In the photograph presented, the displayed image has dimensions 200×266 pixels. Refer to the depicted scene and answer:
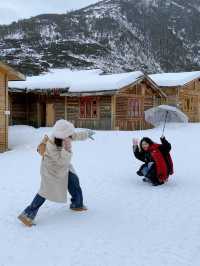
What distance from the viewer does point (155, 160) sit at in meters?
8.86

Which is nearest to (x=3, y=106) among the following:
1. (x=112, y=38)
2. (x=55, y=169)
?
(x=55, y=169)

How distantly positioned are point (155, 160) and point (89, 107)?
1806 cm

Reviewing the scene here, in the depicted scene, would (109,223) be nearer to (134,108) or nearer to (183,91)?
(134,108)

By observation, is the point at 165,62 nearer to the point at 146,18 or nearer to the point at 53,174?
the point at 146,18

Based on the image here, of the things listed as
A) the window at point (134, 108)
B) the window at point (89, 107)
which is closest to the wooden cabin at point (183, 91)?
the window at point (134, 108)

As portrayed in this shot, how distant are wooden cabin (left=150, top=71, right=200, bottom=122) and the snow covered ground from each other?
2027 centimetres

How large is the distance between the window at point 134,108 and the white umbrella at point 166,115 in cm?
1549

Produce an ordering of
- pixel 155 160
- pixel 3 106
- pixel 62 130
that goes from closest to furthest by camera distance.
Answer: pixel 62 130, pixel 155 160, pixel 3 106

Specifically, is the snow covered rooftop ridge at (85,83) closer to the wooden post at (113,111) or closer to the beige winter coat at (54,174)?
the wooden post at (113,111)

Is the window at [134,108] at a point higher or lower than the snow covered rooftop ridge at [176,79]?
lower

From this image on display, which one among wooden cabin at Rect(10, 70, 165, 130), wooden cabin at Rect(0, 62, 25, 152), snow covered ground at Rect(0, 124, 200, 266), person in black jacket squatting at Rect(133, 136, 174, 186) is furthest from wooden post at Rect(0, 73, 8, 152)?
wooden cabin at Rect(10, 70, 165, 130)

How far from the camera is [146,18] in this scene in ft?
389

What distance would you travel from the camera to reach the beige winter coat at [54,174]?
6203 mm

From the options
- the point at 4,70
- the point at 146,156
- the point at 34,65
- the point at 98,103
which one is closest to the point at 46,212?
the point at 146,156
